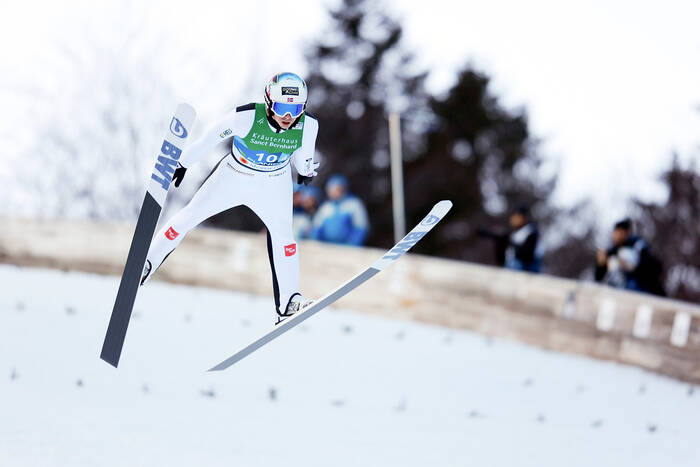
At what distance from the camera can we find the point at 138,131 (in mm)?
25391

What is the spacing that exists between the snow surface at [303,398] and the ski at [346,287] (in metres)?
0.45

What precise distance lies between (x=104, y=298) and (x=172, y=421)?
4632 millimetres

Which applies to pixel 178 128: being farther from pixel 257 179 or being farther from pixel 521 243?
pixel 521 243

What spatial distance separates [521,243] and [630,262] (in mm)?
1388

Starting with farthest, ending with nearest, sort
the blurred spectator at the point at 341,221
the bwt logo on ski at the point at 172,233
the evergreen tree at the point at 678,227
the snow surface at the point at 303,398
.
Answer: the evergreen tree at the point at 678,227, the blurred spectator at the point at 341,221, the bwt logo on ski at the point at 172,233, the snow surface at the point at 303,398

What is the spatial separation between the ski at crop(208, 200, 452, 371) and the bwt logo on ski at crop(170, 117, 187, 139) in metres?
1.17

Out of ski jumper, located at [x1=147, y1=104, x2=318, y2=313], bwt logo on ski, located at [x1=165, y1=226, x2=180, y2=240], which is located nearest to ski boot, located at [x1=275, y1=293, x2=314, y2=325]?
ski jumper, located at [x1=147, y1=104, x2=318, y2=313]

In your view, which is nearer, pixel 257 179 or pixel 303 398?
pixel 257 179

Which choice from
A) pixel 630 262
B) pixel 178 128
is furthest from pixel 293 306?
pixel 630 262

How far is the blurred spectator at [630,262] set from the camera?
8.18 m

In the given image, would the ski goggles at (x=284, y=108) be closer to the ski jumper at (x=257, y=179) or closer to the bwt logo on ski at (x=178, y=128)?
the ski jumper at (x=257, y=179)

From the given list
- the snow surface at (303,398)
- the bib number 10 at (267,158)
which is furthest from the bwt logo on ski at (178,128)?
the snow surface at (303,398)

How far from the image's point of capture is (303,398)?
5328mm

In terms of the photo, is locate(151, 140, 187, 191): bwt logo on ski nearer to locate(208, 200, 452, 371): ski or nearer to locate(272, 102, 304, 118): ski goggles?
locate(272, 102, 304, 118): ski goggles
